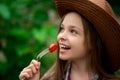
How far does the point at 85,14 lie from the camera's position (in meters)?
2.78

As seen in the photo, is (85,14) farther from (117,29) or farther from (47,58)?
(47,58)

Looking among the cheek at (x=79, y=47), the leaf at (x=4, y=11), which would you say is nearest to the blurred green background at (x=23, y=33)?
the leaf at (x=4, y=11)

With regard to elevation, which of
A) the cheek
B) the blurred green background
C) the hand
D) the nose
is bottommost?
A: the blurred green background

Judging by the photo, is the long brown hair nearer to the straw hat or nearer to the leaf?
the straw hat

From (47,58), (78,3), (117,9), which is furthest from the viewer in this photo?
(47,58)

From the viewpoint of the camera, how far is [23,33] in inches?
171

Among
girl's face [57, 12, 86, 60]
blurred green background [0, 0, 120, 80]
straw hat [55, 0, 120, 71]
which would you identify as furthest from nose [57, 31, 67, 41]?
blurred green background [0, 0, 120, 80]

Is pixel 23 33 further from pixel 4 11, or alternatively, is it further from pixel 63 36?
pixel 63 36

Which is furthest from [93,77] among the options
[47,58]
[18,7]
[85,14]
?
[18,7]

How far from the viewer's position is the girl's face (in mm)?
2789

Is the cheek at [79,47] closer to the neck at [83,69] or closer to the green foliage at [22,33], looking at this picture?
the neck at [83,69]

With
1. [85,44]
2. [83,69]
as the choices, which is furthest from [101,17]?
[83,69]

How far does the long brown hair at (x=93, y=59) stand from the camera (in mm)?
2820

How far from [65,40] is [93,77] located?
0.24 m
